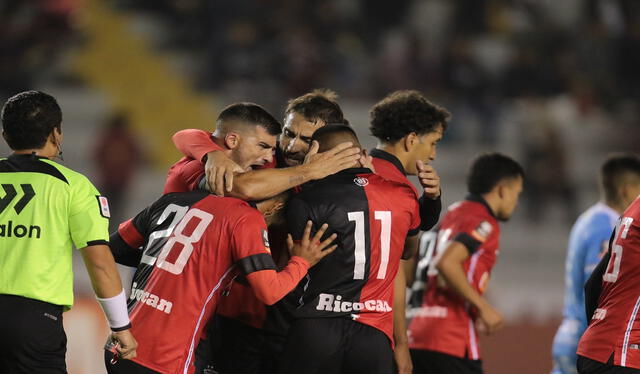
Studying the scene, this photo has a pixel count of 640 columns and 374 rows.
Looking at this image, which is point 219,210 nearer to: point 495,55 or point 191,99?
point 191,99

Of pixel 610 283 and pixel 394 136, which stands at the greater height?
pixel 394 136

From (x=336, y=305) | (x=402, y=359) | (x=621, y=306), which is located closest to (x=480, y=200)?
(x=402, y=359)

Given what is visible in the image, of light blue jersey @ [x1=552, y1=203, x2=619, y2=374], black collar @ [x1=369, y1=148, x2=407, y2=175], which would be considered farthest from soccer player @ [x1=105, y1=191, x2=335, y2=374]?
light blue jersey @ [x1=552, y1=203, x2=619, y2=374]

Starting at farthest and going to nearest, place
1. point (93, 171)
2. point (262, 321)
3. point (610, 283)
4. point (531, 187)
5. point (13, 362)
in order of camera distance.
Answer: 1. point (531, 187)
2. point (93, 171)
3. point (262, 321)
4. point (610, 283)
5. point (13, 362)

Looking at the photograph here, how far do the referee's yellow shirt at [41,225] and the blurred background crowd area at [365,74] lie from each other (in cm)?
792

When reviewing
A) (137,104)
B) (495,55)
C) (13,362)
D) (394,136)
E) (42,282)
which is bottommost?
(13,362)

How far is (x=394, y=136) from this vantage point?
4.94m

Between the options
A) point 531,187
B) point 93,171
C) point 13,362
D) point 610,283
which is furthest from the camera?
point 531,187

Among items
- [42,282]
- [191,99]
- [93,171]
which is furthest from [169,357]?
[191,99]

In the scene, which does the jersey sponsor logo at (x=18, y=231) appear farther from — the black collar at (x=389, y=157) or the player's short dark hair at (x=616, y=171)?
the player's short dark hair at (x=616, y=171)

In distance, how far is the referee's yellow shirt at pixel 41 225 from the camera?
4016 millimetres

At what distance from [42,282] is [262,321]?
1.18m

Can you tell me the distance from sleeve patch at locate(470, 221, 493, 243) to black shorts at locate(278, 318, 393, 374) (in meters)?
1.60

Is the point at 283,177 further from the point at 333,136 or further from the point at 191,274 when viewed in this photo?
the point at 191,274
